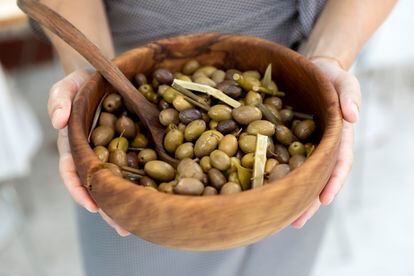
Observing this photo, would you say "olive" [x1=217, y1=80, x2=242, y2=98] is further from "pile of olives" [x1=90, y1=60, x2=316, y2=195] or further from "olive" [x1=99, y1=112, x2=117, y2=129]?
"olive" [x1=99, y1=112, x2=117, y2=129]

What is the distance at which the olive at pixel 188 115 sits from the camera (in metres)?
0.56

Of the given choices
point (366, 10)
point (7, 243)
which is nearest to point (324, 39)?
point (366, 10)

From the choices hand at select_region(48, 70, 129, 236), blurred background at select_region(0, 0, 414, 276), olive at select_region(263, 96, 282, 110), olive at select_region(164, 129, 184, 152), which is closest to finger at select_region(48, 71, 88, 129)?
hand at select_region(48, 70, 129, 236)

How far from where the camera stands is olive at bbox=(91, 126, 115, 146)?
54 centimetres

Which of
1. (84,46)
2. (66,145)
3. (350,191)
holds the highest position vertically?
(84,46)

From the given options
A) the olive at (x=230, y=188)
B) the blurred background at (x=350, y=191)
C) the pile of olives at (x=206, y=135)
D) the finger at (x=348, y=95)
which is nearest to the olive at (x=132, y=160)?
the pile of olives at (x=206, y=135)

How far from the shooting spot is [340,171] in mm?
534

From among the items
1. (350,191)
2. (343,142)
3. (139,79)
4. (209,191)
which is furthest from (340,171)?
(350,191)

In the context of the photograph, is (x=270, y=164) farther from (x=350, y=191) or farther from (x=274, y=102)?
(x=350, y=191)

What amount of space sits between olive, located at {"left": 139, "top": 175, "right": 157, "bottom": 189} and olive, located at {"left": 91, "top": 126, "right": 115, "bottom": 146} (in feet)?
0.20

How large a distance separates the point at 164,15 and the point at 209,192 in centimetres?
30

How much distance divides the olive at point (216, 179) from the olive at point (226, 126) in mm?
61

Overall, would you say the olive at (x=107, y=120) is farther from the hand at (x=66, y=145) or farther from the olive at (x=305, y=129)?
the olive at (x=305, y=129)

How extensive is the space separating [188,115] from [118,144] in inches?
3.1
